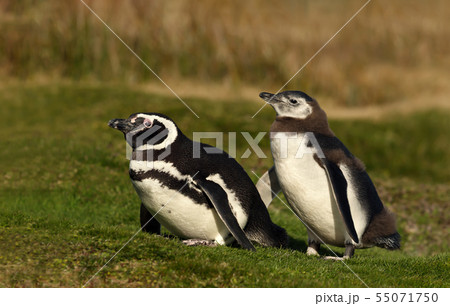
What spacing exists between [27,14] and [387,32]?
18054 mm

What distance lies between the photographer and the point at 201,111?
21.7m

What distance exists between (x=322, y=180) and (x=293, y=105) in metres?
1.06

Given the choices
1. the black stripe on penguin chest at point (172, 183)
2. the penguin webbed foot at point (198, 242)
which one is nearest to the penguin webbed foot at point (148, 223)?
the penguin webbed foot at point (198, 242)

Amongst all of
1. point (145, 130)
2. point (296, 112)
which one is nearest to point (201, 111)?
point (296, 112)

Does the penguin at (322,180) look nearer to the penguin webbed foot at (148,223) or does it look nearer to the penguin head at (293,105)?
the penguin head at (293,105)

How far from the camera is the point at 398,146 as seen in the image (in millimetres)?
22406

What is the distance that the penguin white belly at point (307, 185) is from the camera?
774cm

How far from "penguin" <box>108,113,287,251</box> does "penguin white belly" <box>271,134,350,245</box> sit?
24.6 inches

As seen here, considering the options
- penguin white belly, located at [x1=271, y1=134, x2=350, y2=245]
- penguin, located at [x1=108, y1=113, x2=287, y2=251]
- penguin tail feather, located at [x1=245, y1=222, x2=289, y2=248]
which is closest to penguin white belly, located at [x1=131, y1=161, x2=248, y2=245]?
Result: penguin, located at [x1=108, y1=113, x2=287, y2=251]

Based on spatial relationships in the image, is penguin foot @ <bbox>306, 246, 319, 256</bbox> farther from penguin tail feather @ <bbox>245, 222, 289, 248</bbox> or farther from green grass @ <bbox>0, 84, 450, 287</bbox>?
penguin tail feather @ <bbox>245, 222, 289, 248</bbox>

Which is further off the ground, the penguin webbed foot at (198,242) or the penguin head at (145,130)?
the penguin head at (145,130)

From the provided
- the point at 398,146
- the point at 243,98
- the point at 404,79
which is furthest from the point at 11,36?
the point at 404,79

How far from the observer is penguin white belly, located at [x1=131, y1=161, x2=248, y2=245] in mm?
7613

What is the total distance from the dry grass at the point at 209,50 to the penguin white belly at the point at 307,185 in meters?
19.2
